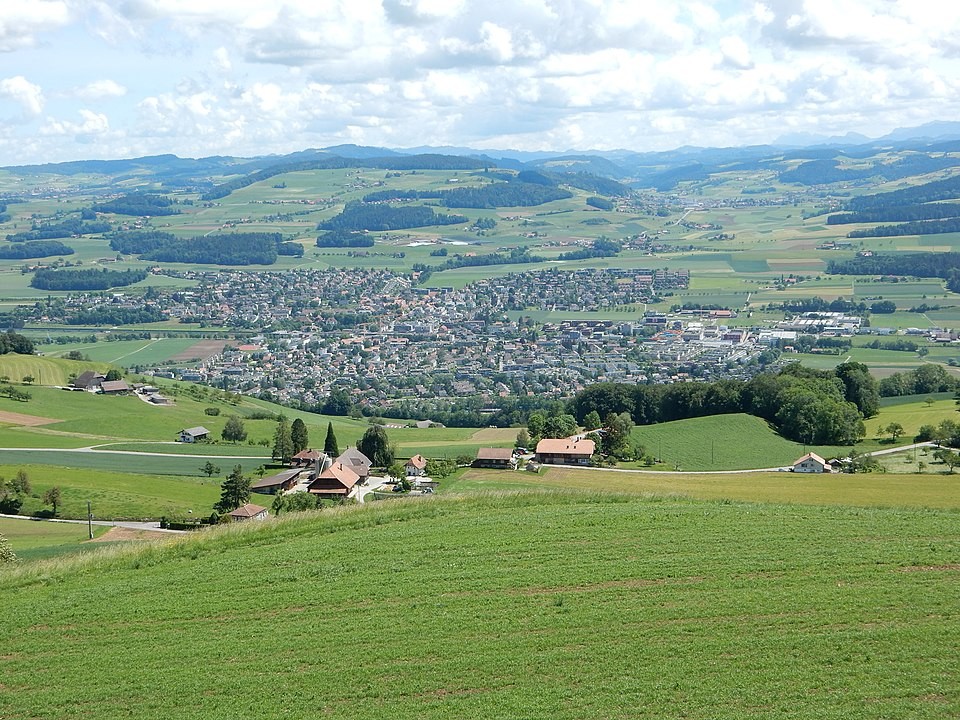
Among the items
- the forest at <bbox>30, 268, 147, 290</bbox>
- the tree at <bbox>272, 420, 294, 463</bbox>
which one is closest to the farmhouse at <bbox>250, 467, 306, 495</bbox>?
the tree at <bbox>272, 420, 294, 463</bbox>

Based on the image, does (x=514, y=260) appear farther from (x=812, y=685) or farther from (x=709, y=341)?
(x=812, y=685)

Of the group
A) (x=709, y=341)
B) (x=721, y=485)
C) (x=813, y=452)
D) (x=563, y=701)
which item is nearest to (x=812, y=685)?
→ (x=563, y=701)

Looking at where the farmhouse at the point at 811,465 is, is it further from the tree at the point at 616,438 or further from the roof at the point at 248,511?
the roof at the point at 248,511

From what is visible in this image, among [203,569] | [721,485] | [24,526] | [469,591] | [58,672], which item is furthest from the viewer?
[721,485]

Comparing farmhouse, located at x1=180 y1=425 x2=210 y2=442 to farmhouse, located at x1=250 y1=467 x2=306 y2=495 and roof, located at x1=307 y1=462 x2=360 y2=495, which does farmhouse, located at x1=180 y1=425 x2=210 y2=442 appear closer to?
farmhouse, located at x1=250 y1=467 x2=306 y2=495

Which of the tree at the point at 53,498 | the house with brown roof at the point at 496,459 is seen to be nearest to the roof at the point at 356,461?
the house with brown roof at the point at 496,459
